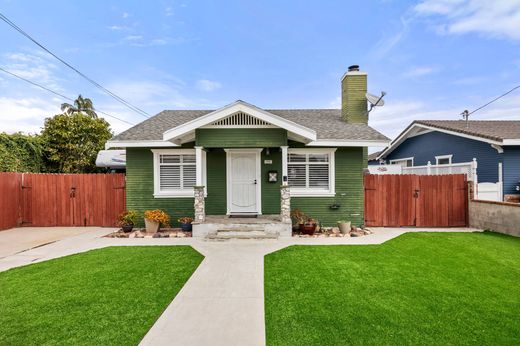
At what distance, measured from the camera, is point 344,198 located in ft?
28.3

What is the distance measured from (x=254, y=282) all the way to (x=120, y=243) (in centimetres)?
461

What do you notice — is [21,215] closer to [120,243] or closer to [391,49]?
[120,243]

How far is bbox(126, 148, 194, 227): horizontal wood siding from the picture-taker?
28.3 ft

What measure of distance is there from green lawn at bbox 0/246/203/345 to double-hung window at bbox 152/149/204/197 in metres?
3.15

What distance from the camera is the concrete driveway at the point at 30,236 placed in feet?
21.1

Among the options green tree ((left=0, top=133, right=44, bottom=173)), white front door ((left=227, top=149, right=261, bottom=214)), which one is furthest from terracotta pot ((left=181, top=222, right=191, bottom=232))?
green tree ((left=0, top=133, right=44, bottom=173))

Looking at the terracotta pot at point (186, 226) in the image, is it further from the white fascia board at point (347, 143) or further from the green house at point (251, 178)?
the white fascia board at point (347, 143)

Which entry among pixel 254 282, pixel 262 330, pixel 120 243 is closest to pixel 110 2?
pixel 120 243

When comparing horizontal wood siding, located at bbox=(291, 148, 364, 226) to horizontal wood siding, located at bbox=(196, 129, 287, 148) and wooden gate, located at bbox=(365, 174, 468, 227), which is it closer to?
wooden gate, located at bbox=(365, 174, 468, 227)

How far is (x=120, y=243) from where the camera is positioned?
6859mm

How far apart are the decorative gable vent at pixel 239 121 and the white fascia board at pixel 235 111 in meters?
0.20

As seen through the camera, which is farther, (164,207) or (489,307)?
(164,207)

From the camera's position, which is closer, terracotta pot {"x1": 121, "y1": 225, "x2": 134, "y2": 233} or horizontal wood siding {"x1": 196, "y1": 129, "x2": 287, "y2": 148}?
horizontal wood siding {"x1": 196, "y1": 129, "x2": 287, "y2": 148}

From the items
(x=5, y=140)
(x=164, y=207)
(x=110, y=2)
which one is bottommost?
(x=164, y=207)
